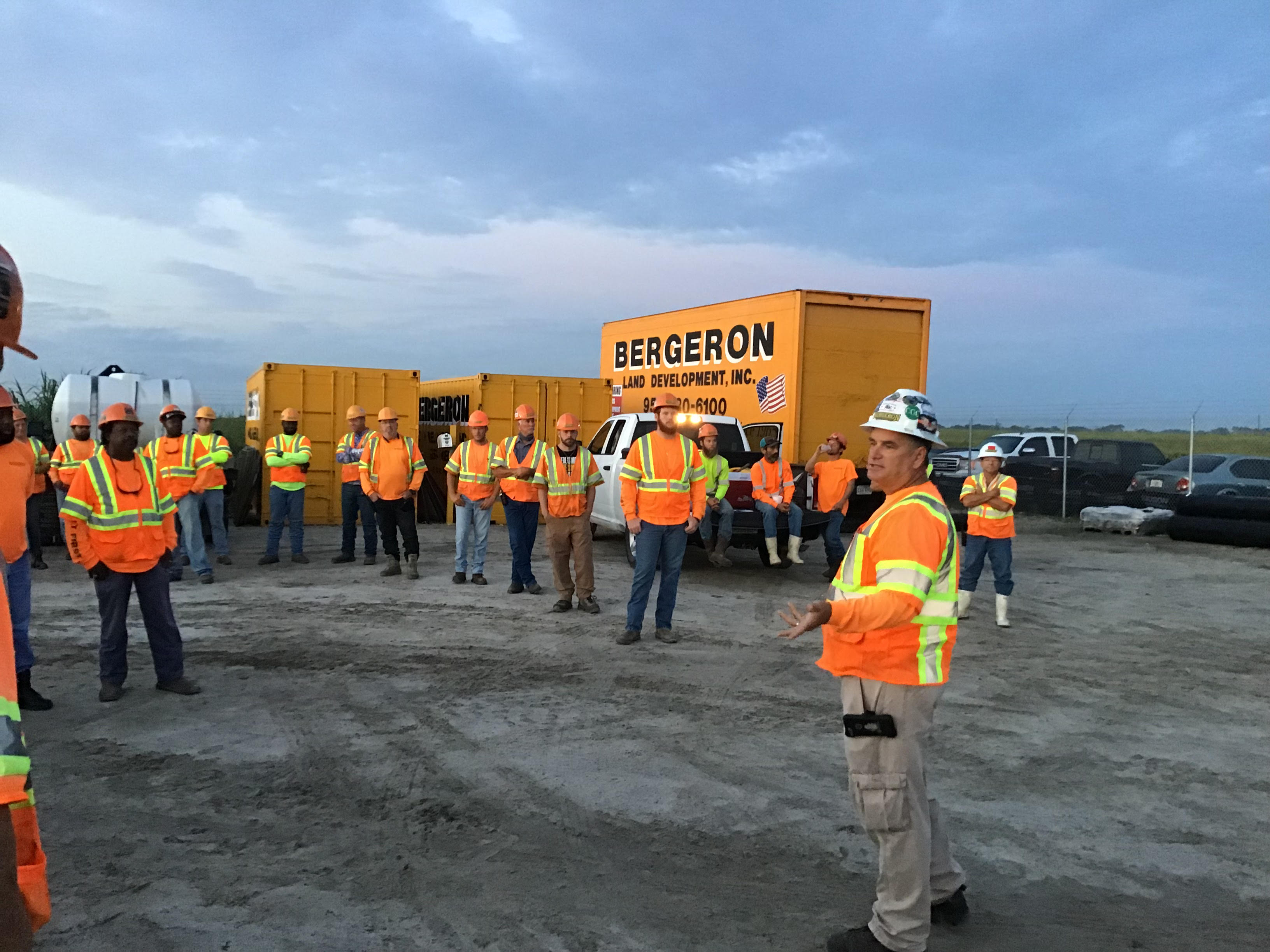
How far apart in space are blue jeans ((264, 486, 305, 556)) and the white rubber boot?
20.0 ft

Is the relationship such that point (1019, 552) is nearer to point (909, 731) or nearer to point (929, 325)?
point (929, 325)

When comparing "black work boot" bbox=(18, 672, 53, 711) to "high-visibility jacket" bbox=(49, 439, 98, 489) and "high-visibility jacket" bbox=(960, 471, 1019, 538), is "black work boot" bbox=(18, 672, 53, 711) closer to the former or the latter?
"high-visibility jacket" bbox=(49, 439, 98, 489)

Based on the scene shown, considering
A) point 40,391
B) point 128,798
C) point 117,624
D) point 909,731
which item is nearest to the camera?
point 909,731

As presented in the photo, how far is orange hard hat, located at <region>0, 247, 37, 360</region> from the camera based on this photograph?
153cm

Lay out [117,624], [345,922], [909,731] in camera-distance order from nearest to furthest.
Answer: [909,731] < [345,922] < [117,624]

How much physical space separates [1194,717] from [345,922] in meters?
5.52

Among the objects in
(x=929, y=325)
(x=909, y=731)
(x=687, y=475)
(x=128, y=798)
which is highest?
(x=929, y=325)

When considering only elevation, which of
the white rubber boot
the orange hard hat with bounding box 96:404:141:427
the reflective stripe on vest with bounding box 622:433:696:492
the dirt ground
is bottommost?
the dirt ground

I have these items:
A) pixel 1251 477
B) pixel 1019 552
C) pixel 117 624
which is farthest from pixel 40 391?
pixel 1251 477

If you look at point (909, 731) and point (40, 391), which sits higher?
point (40, 391)

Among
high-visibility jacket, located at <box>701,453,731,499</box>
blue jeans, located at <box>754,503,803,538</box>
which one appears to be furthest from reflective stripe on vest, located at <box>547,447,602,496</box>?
blue jeans, located at <box>754,503,803,538</box>

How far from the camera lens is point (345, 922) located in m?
3.40

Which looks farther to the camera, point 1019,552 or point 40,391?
point 40,391

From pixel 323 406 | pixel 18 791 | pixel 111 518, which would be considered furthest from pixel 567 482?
pixel 323 406
